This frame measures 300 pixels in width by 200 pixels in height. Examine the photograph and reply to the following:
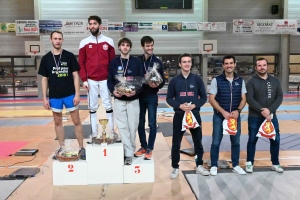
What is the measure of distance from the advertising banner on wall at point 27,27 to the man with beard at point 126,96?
10947 mm

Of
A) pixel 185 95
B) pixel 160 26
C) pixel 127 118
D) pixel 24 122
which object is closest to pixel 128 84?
pixel 127 118

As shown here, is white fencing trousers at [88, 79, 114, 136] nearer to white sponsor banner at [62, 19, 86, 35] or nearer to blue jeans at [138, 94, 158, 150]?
blue jeans at [138, 94, 158, 150]

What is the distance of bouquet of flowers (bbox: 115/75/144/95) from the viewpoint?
3.87 metres

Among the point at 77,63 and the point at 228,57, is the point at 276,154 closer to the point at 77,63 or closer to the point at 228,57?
the point at 228,57

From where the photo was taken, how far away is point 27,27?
13.5 meters

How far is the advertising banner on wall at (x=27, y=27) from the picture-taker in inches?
531

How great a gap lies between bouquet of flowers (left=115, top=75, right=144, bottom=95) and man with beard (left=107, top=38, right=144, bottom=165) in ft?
0.10

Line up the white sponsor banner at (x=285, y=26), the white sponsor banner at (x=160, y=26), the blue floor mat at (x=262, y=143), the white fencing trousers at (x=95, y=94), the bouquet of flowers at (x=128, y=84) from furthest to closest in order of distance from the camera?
the white sponsor banner at (x=160, y=26), the white sponsor banner at (x=285, y=26), the blue floor mat at (x=262, y=143), the white fencing trousers at (x=95, y=94), the bouquet of flowers at (x=128, y=84)

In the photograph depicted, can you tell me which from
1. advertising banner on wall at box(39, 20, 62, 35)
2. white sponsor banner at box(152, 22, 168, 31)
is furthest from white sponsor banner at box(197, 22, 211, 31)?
advertising banner on wall at box(39, 20, 62, 35)

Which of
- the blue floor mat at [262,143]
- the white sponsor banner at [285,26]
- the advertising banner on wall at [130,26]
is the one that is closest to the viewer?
the blue floor mat at [262,143]

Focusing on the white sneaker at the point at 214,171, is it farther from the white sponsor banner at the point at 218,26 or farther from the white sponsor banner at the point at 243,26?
the white sponsor banner at the point at 243,26

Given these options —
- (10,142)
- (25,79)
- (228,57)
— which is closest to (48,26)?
(25,79)

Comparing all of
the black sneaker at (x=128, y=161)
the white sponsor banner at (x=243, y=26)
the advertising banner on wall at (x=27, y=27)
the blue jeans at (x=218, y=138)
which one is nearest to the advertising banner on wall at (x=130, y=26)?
the advertising banner on wall at (x=27, y=27)

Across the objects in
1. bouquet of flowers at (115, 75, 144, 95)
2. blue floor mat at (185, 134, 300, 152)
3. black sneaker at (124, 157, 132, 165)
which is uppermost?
bouquet of flowers at (115, 75, 144, 95)
